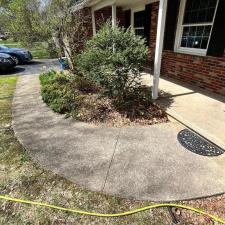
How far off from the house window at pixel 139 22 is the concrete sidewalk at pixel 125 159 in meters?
5.29

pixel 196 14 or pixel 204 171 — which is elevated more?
pixel 196 14

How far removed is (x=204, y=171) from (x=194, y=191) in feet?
1.30

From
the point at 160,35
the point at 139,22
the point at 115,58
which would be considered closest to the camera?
the point at 115,58

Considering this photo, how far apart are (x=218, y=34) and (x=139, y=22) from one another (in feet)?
14.5

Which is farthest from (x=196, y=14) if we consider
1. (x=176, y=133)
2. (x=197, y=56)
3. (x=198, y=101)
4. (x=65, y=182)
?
(x=65, y=182)

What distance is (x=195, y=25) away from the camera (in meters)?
4.73

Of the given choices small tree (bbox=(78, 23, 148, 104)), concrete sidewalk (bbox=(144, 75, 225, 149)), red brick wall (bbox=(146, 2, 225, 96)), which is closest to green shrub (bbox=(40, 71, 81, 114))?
small tree (bbox=(78, 23, 148, 104))

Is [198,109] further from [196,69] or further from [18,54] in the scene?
[18,54]

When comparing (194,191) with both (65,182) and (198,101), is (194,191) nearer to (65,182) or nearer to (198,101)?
(65,182)

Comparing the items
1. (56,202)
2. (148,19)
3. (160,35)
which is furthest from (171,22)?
(56,202)

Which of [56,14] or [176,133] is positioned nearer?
[176,133]

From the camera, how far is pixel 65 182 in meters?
2.44

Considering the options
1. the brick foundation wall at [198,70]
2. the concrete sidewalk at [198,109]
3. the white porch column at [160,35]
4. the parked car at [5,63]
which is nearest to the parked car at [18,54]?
the parked car at [5,63]

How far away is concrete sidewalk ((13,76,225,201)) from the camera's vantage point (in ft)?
7.44
